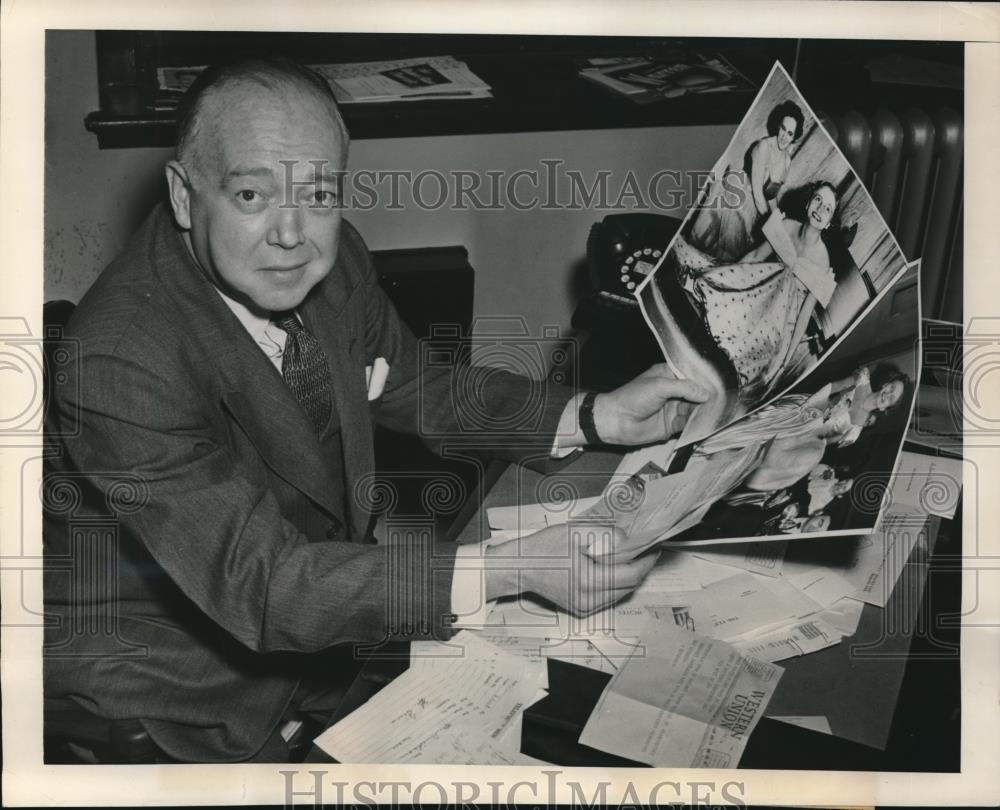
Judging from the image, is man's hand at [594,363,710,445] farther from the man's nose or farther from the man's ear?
the man's ear

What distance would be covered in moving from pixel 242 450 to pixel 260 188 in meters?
0.33

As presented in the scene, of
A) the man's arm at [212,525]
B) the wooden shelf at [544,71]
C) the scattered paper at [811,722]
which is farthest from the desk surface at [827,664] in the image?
the wooden shelf at [544,71]

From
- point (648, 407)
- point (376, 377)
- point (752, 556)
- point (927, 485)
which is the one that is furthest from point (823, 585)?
point (376, 377)

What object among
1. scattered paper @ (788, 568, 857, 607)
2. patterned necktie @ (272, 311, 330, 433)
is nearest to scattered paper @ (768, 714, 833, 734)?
scattered paper @ (788, 568, 857, 607)

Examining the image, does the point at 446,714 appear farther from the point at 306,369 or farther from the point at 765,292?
the point at 765,292

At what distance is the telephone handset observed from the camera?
4.93 ft

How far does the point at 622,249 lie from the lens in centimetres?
150

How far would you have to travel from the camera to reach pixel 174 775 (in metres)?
1.47

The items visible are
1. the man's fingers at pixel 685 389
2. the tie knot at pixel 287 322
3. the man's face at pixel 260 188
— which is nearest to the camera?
the man's face at pixel 260 188

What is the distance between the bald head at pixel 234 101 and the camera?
132 cm

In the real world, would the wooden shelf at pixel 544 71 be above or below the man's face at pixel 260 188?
above

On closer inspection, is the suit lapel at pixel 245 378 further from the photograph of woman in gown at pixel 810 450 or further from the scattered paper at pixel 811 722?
the scattered paper at pixel 811 722

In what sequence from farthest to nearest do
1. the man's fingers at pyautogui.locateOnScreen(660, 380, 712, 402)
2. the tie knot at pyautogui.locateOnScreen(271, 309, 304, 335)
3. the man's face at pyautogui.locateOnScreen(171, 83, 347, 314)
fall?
the man's fingers at pyautogui.locateOnScreen(660, 380, 712, 402)
the tie knot at pyautogui.locateOnScreen(271, 309, 304, 335)
the man's face at pyautogui.locateOnScreen(171, 83, 347, 314)

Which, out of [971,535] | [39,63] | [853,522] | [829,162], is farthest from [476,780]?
[39,63]
